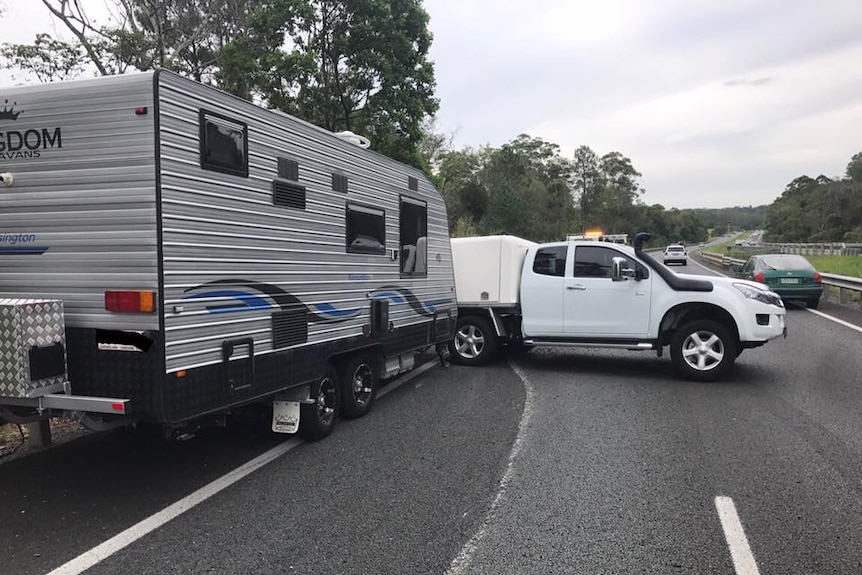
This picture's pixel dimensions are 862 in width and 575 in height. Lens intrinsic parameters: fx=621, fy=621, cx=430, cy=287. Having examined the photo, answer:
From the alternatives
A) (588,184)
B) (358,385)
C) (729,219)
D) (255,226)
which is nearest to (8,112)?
(255,226)

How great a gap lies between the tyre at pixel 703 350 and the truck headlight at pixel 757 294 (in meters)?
0.57

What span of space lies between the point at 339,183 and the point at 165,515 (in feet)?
11.0

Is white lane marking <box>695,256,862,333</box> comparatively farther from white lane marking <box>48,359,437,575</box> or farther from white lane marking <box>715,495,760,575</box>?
white lane marking <box>48,359,437,575</box>

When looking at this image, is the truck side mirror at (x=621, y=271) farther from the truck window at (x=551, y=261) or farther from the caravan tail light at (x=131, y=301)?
the caravan tail light at (x=131, y=301)

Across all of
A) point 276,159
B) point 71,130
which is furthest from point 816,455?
point 71,130

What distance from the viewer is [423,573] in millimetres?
3477

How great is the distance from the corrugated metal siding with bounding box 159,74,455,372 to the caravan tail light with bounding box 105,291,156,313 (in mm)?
109

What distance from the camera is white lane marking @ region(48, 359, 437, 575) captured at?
356 cm

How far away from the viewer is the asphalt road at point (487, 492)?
12.0 feet

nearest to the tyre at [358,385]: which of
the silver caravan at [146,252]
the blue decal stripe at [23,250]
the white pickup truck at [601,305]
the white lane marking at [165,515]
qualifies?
the white lane marking at [165,515]

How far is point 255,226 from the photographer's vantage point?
4902mm

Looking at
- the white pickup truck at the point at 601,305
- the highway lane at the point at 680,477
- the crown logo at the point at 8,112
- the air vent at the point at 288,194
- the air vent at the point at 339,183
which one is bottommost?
the highway lane at the point at 680,477

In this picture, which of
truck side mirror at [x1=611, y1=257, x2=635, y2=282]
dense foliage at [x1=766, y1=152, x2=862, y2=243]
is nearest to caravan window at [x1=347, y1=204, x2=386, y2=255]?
truck side mirror at [x1=611, y1=257, x2=635, y2=282]

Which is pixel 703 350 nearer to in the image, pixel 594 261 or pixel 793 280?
pixel 594 261
